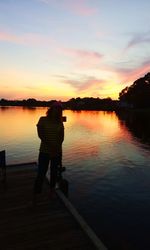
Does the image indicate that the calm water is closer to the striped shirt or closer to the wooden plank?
the wooden plank

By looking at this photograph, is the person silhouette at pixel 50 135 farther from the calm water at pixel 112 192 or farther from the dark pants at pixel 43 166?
the calm water at pixel 112 192

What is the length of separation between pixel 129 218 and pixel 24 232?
6.57 m

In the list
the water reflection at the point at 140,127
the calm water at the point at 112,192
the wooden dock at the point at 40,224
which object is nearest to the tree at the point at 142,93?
the water reflection at the point at 140,127

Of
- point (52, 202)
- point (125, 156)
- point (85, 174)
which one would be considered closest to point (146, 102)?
point (125, 156)

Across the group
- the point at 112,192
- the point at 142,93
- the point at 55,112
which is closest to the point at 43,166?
the point at 55,112

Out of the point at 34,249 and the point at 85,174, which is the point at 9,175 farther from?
the point at 85,174

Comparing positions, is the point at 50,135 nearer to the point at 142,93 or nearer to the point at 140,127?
the point at 140,127

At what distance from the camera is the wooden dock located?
704cm

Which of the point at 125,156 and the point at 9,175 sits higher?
the point at 9,175

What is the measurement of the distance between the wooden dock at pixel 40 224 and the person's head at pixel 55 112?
2685mm

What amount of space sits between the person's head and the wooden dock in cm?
268

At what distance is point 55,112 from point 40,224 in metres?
3.05

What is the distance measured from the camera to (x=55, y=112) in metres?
8.61

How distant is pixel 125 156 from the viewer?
2948 cm
